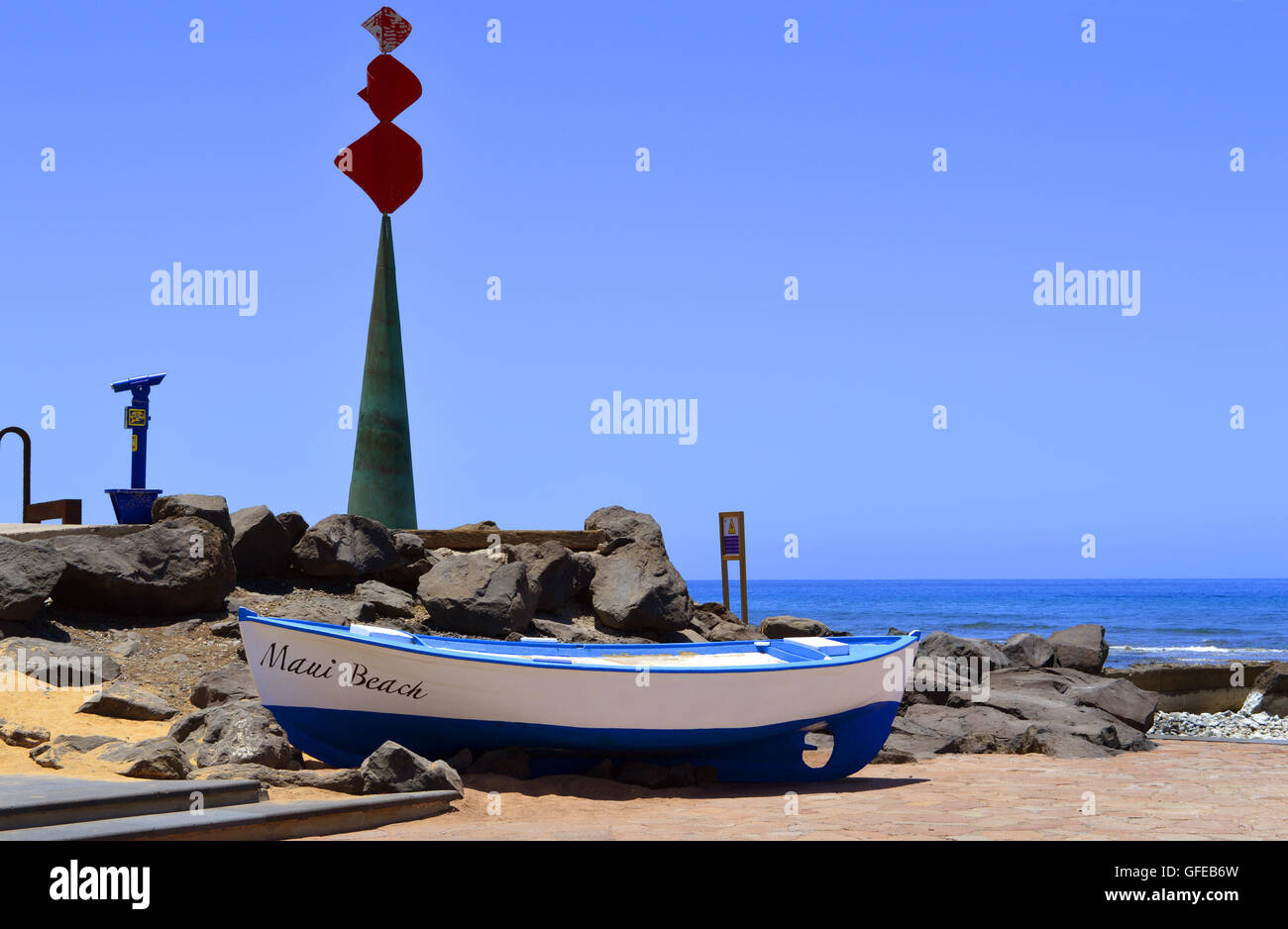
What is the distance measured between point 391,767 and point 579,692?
65.8 inches

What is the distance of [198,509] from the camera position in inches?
501

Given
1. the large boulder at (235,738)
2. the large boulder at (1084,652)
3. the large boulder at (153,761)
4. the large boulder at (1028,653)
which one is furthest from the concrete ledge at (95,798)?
the large boulder at (1084,652)

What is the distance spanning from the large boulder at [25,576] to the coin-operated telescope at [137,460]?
3987 mm

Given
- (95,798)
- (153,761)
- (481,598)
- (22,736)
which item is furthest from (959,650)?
(95,798)

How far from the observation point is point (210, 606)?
12.1m

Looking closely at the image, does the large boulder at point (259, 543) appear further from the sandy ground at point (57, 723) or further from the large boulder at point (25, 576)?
the sandy ground at point (57, 723)

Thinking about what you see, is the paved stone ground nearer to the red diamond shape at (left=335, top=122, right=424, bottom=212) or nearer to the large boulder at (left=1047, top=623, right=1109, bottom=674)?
the large boulder at (left=1047, top=623, right=1109, bottom=674)

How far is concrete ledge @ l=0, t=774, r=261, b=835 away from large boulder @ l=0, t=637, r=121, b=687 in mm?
3251

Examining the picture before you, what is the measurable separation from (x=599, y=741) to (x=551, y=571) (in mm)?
4656

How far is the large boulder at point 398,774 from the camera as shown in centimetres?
706

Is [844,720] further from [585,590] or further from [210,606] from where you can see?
[210,606]

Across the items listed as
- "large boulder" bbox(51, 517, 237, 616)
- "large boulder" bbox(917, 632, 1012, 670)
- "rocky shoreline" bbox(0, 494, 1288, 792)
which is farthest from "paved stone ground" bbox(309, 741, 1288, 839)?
"large boulder" bbox(51, 517, 237, 616)
